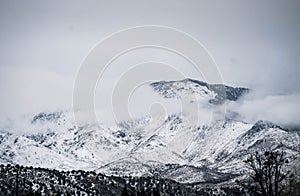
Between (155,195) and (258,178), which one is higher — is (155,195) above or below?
above

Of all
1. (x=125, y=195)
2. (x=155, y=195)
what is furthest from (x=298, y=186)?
(x=125, y=195)

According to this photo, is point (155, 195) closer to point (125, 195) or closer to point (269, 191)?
point (125, 195)

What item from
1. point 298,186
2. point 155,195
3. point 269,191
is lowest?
point 269,191

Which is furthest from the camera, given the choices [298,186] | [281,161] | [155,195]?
[155,195]

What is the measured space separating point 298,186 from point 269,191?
4861 centimetres

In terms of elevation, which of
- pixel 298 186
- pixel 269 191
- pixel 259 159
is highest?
pixel 298 186

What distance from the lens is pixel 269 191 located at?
45125 mm

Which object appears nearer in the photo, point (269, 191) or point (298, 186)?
point (269, 191)

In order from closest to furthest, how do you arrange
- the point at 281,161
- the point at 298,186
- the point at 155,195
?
the point at 281,161
the point at 298,186
the point at 155,195

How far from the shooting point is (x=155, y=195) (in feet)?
411

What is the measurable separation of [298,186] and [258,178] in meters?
47.9

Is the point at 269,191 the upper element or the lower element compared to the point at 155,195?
lower

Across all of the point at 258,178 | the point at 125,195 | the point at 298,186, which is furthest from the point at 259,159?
the point at 125,195

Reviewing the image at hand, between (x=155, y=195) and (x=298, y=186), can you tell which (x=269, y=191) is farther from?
(x=155, y=195)
